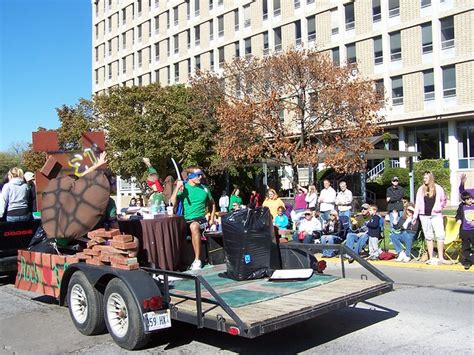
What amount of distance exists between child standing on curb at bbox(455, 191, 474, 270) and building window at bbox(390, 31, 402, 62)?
2763cm

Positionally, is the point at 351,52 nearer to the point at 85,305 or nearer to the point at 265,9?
the point at 265,9

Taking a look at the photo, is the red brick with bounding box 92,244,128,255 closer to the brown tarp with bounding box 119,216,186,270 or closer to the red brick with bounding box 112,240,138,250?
the red brick with bounding box 112,240,138,250

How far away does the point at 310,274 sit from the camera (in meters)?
6.19

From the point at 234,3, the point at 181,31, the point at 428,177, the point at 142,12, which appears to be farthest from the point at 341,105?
the point at 142,12

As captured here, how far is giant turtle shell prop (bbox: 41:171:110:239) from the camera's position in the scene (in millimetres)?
6207

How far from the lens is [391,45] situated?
118 feet

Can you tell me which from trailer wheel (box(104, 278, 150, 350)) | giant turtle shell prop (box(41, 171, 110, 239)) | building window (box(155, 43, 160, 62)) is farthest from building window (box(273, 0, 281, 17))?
trailer wheel (box(104, 278, 150, 350))

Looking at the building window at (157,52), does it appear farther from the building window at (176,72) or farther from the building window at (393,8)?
the building window at (393,8)

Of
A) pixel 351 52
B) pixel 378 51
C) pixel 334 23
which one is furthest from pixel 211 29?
pixel 378 51

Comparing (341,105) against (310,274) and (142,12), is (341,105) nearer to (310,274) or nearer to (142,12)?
(310,274)

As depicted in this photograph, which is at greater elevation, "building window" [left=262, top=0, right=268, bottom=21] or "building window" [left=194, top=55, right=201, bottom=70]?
"building window" [left=262, top=0, right=268, bottom=21]

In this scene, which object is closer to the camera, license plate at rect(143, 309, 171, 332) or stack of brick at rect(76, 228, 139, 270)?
license plate at rect(143, 309, 171, 332)

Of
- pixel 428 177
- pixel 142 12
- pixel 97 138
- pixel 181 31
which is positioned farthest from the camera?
pixel 142 12

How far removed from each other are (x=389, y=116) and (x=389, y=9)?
24.5 feet
